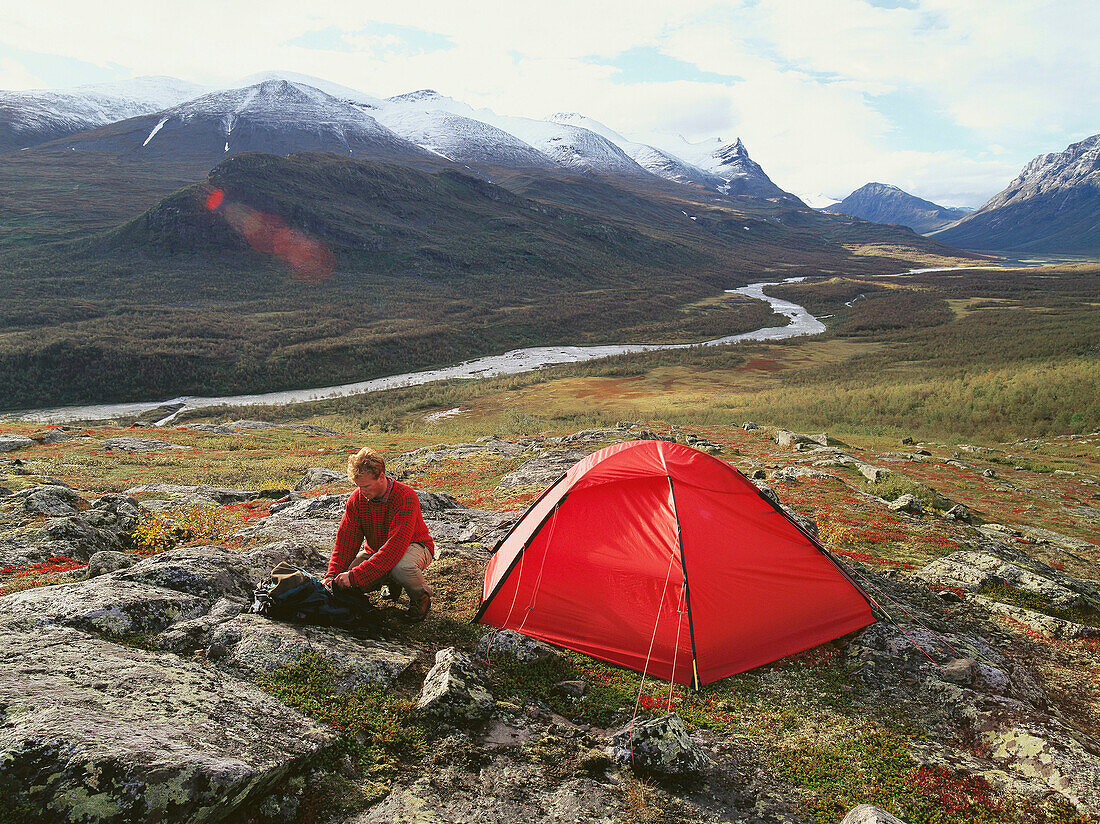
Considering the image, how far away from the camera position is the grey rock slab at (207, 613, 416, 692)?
5.42m

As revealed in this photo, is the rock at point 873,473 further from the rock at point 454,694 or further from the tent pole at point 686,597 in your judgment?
the rock at point 454,694

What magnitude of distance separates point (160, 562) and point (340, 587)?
2471 mm

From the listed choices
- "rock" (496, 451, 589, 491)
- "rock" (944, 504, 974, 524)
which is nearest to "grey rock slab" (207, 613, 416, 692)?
"rock" (496, 451, 589, 491)

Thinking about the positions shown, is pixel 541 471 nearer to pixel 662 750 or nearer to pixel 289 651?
pixel 289 651

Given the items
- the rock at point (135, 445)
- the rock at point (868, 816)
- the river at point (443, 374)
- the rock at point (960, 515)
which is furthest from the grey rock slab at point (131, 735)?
the river at point (443, 374)

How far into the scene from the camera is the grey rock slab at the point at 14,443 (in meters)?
21.9

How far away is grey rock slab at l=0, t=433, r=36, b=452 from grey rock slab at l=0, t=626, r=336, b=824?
2412 cm

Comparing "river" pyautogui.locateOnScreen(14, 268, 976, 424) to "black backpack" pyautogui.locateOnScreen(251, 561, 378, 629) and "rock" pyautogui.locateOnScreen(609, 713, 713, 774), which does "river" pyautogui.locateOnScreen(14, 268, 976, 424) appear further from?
"rock" pyautogui.locateOnScreen(609, 713, 713, 774)

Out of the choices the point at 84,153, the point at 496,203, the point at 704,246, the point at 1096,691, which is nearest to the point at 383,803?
the point at 1096,691

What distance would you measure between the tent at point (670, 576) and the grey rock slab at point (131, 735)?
3317mm

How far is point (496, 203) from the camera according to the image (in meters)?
175

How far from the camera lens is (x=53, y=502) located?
11.1 metres

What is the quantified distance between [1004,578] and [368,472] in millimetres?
9941

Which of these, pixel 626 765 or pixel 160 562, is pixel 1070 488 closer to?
pixel 626 765
